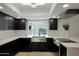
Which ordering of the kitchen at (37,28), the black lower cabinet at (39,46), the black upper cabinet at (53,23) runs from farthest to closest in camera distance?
the black upper cabinet at (53,23) → the black lower cabinet at (39,46) → the kitchen at (37,28)

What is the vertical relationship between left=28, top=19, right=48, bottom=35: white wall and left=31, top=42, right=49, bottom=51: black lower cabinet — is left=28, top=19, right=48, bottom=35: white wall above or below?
above

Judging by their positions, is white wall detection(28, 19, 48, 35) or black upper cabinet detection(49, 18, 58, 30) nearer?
black upper cabinet detection(49, 18, 58, 30)

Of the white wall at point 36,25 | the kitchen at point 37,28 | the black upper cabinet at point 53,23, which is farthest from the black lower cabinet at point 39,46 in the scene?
Result: the white wall at point 36,25

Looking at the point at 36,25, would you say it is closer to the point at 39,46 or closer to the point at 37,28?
the point at 37,28

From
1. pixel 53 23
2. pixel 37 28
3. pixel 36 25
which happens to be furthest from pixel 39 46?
pixel 36 25

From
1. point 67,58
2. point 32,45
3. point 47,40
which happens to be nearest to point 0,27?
point 32,45

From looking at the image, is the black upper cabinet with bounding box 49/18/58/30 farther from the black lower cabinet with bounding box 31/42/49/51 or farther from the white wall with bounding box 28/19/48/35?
the black lower cabinet with bounding box 31/42/49/51

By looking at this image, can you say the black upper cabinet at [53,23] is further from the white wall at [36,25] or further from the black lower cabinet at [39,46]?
the black lower cabinet at [39,46]

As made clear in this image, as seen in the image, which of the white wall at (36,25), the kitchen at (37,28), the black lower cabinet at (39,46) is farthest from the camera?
the white wall at (36,25)

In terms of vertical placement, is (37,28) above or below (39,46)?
above

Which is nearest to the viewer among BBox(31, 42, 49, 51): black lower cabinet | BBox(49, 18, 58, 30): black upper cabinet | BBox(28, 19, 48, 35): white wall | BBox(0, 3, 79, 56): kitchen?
BBox(0, 3, 79, 56): kitchen

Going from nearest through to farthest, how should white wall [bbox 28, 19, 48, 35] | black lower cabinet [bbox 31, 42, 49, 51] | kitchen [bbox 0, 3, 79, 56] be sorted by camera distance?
1. kitchen [bbox 0, 3, 79, 56]
2. black lower cabinet [bbox 31, 42, 49, 51]
3. white wall [bbox 28, 19, 48, 35]

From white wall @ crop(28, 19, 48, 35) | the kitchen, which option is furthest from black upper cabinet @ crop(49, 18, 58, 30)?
white wall @ crop(28, 19, 48, 35)

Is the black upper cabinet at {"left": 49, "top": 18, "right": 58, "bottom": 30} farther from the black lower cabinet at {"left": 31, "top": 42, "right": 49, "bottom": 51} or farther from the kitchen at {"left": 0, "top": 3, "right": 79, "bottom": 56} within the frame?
the black lower cabinet at {"left": 31, "top": 42, "right": 49, "bottom": 51}
